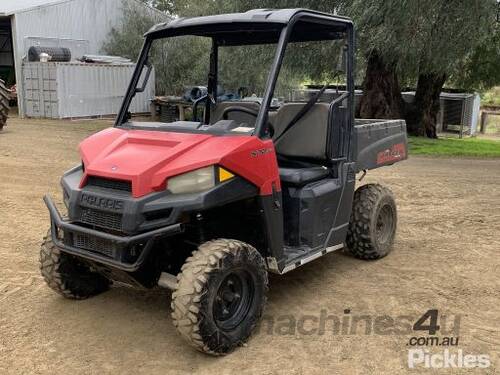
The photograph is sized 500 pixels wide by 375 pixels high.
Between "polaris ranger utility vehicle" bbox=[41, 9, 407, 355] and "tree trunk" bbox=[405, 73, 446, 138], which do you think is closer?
"polaris ranger utility vehicle" bbox=[41, 9, 407, 355]

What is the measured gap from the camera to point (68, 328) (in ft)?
12.7

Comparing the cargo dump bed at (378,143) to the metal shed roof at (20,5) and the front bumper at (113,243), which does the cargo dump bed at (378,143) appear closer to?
the front bumper at (113,243)

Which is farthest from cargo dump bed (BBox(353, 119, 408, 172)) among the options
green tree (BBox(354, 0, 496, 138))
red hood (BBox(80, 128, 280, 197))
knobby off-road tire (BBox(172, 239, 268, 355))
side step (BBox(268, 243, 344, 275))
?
green tree (BBox(354, 0, 496, 138))

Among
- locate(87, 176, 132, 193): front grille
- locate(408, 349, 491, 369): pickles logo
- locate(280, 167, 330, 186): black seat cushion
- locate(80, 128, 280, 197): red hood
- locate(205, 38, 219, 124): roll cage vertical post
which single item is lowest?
locate(408, 349, 491, 369): pickles logo

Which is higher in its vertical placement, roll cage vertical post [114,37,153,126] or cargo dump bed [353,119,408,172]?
roll cage vertical post [114,37,153,126]

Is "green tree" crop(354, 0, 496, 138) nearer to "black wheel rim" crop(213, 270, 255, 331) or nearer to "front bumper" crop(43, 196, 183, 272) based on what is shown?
"black wheel rim" crop(213, 270, 255, 331)

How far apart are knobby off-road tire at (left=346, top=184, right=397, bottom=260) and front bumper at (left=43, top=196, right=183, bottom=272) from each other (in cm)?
222

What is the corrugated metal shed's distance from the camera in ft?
59.2

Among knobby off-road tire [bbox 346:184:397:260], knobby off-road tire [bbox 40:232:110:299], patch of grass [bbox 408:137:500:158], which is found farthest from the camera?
patch of grass [bbox 408:137:500:158]

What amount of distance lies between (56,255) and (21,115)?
51.5 feet

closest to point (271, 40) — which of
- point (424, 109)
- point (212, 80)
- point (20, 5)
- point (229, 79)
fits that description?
point (212, 80)

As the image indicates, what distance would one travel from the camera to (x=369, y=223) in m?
5.14

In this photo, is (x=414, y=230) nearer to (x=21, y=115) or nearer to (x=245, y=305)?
(x=245, y=305)

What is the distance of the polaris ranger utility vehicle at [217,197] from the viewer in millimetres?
3385
